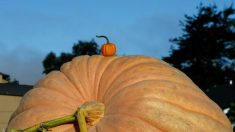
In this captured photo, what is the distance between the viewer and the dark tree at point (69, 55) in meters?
47.8

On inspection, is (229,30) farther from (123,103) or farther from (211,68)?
(123,103)

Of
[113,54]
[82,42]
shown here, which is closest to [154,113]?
[113,54]

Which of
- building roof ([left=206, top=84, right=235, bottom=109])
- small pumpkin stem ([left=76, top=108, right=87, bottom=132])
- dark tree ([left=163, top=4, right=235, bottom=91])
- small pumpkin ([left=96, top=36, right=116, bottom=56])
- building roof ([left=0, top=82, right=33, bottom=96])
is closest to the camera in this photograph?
small pumpkin stem ([left=76, top=108, right=87, bottom=132])

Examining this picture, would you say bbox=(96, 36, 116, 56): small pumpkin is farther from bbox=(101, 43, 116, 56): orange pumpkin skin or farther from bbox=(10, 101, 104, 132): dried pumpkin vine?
bbox=(10, 101, 104, 132): dried pumpkin vine

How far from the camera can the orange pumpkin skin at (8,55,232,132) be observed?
2.75 meters

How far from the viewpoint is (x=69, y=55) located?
160 ft

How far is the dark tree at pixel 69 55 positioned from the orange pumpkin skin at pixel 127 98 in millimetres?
44361

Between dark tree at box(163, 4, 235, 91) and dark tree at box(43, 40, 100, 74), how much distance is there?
7.62 metres

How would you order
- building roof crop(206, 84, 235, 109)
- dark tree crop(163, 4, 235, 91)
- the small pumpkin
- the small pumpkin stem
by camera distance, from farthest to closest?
dark tree crop(163, 4, 235, 91), building roof crop(206, 84, 235, 109), the small pumpkin, the small pumpkin stem

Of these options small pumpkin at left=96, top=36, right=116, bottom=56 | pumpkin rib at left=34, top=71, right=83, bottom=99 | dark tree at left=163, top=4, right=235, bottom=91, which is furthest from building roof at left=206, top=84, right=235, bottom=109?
pumpkin rib at left=34, top=71, right=83, bottom=99

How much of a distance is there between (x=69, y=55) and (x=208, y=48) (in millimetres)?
13187

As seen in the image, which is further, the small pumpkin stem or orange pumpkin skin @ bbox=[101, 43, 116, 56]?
orange pumpkin skin @ bbox=[101, 43, 116, 56]

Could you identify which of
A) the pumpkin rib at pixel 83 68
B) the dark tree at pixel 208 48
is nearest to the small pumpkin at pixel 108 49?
the pumpkin rib at pixel 83 68

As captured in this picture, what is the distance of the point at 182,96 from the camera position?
2.91 metres
